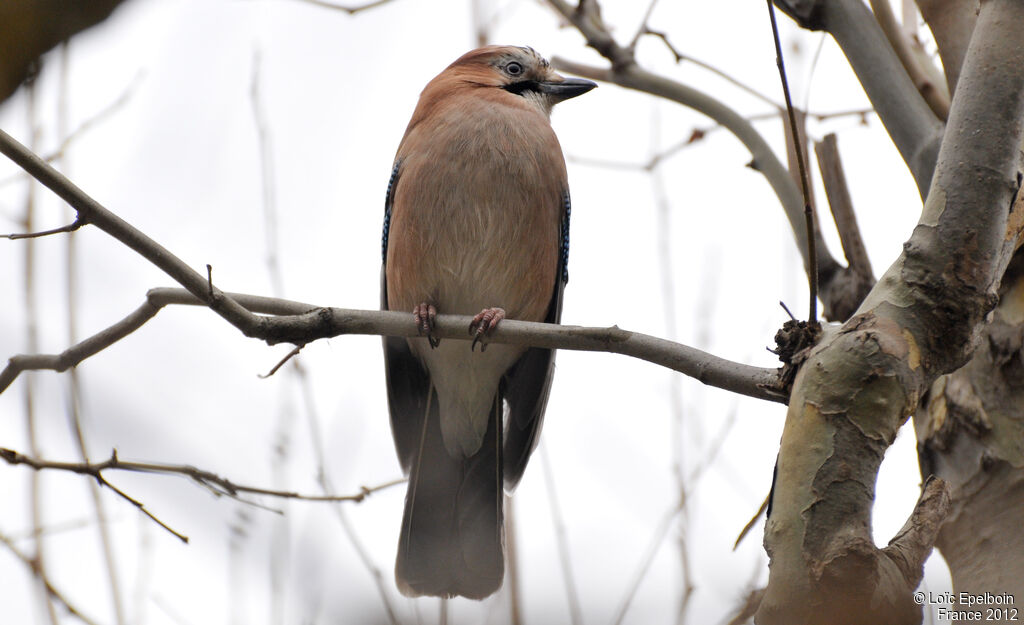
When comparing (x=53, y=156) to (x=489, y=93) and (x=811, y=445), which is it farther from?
(x=811, y=445)

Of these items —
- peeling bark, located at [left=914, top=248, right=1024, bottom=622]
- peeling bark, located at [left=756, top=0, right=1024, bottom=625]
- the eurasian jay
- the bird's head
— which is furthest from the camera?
the bird's head

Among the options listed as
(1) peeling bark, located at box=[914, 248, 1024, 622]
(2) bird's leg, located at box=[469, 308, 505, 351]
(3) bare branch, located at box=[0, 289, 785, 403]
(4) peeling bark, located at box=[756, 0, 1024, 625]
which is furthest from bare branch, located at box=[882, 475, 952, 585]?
(2) bird's leg, located at box=[469, 308, 505, 351]

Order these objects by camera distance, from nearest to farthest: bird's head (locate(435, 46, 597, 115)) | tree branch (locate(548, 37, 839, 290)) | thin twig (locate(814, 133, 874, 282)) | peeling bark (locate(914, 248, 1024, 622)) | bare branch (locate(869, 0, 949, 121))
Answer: peeling bark (locate(914, 248, 1024, 622)) → bare branch (locate(869, 0, 949, 121)) → thin twig (locate(814, 133, 874, 282)) → tree branch (locate(548, 37, 839, 290)) → bird's head (locate(435, 46, 597, 115))

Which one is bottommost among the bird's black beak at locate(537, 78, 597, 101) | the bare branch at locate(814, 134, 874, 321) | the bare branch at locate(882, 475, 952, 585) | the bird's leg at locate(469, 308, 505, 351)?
the bare branch at locate(882, 475, 952, 585)

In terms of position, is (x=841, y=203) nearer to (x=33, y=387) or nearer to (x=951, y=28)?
(x=951, y=28)

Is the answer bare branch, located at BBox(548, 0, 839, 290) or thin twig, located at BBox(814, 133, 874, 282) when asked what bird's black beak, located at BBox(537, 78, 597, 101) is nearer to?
bare branch, located at BBox(548, 0, 839, 290)

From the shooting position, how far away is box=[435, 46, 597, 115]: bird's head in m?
6.13

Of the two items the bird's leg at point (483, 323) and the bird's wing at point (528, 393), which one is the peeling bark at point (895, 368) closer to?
the bird's leg at point (483, 323)

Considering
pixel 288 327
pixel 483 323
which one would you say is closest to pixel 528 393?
pixel 483 323

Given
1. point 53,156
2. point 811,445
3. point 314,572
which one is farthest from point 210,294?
point 53,156

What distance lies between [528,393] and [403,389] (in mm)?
720

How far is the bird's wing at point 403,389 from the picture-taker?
5395mm

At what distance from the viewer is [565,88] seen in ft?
20.3

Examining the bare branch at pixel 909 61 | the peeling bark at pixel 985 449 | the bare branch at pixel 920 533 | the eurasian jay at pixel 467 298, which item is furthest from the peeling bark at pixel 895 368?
the eurasian jay at pixel 467 298
